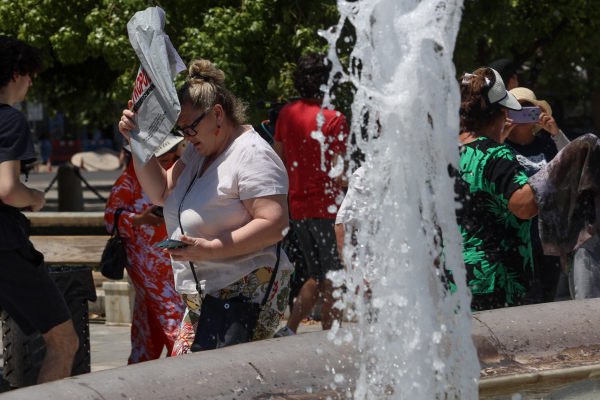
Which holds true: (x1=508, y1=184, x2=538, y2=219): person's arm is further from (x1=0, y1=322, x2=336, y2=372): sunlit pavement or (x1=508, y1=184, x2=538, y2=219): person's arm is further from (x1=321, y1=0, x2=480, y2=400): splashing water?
(x1=0, y1=322, x2=336, y2=372): sunlit pavement

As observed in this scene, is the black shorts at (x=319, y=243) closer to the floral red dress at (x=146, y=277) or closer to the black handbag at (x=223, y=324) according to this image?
the floral red dress at (x=146, y=277)

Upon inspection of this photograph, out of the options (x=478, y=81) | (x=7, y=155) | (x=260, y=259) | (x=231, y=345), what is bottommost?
(x=231, y=345)

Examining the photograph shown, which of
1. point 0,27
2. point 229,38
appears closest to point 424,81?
point 229,38

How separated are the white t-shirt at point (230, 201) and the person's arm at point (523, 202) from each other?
0.90 meters

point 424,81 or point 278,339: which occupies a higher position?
point 424,81

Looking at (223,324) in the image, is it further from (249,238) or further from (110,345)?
(110,345)

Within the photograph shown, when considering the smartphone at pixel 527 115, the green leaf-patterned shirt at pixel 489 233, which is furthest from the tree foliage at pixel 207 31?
the green leaf-patterned shirt at pixel 489 233

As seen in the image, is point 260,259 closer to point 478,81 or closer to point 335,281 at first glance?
point 478,81

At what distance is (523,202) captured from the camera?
302 centimetres

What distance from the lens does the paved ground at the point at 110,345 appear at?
520 cm

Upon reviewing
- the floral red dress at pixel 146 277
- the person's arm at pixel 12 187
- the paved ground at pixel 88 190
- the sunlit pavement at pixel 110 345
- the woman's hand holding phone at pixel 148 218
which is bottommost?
the paved ground at pixel 88 190

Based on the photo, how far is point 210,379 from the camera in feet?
7.85

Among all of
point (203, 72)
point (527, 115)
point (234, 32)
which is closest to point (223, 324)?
point (203, 72)

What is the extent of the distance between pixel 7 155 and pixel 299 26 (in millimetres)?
5826
